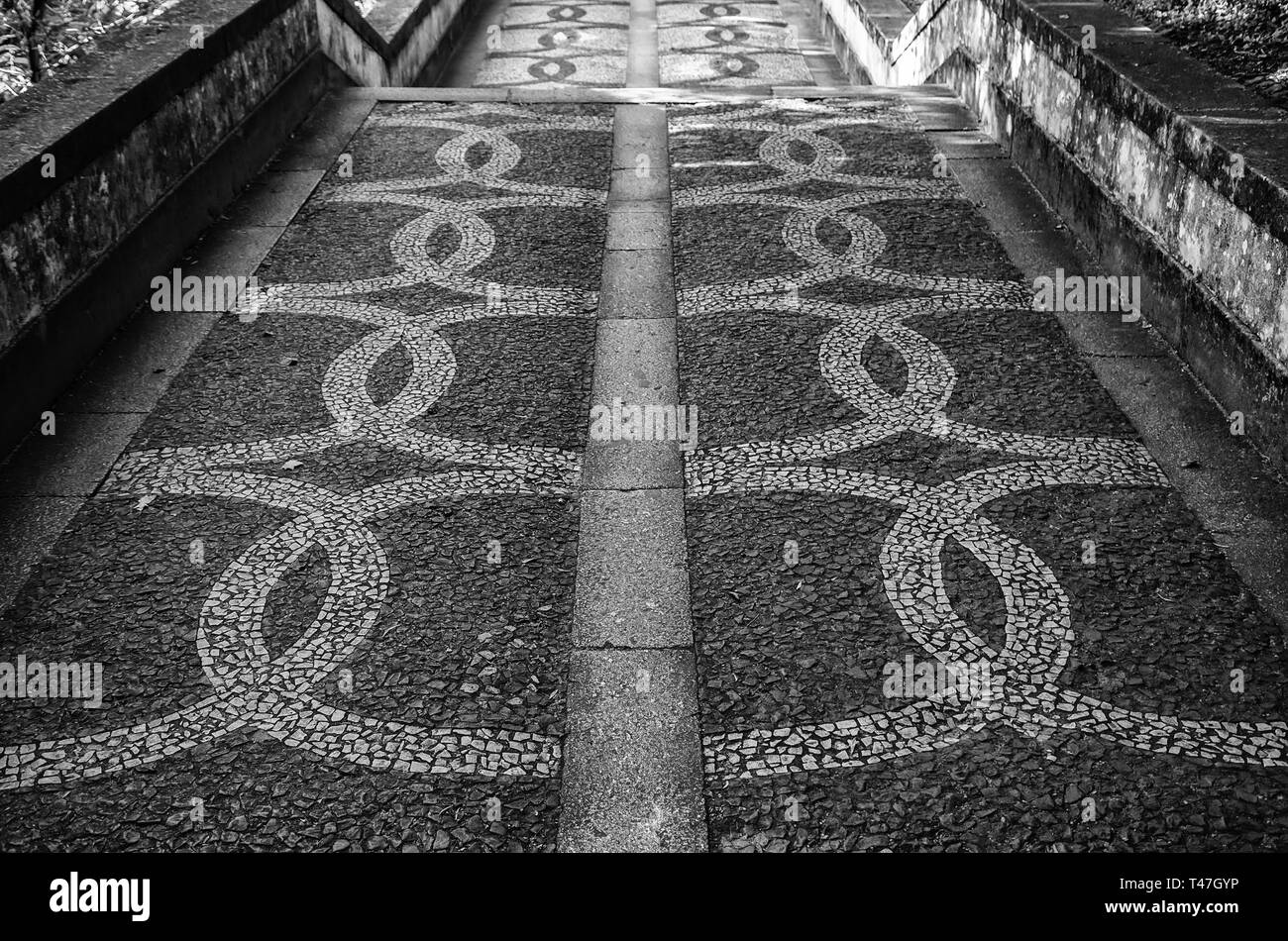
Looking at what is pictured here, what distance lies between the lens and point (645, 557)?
351cm

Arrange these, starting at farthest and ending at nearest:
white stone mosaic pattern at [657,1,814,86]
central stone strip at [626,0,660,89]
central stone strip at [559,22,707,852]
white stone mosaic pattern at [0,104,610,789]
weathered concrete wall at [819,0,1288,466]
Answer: white stone mosaic pattern at [657,1,814,86] < central stone strip at [626,0,660,89] < weathered concrete wall at [819,0,1288,466] < white stone mosaic pattern at [0,104,610,789] < central stone strip at [559,22,707,852]

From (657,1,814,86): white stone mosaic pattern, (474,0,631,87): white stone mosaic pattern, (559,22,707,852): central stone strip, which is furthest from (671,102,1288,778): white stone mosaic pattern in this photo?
(474,0,631,87): white stone mosaic pattern

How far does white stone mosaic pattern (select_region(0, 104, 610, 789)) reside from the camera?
2799mm

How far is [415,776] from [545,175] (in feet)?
15.0

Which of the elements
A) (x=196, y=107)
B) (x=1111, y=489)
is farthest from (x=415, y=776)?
(x=196, y=107)

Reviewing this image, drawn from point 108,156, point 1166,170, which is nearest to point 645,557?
point 1166,170

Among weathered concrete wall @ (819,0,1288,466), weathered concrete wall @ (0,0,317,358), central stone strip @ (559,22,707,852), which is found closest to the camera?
central stone strip @ (559,22,707,852)

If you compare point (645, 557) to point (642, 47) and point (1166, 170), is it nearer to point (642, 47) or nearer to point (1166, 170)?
point (1166, 170)

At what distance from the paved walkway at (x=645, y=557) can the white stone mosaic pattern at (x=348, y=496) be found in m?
0.01

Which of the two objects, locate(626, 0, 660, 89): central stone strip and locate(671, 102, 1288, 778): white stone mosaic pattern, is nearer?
locate(671, 102, 1288, 778): white stone mosaic pattern

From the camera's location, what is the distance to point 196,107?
5.74m

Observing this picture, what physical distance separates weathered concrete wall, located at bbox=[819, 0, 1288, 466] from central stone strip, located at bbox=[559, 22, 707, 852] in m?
1.94

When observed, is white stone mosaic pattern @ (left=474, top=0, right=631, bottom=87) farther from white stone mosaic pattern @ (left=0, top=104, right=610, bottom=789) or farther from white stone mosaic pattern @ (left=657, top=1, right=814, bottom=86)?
white stone mosaic pattern @ (left=0, top=104, right=610, bottom=789)
